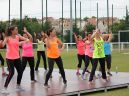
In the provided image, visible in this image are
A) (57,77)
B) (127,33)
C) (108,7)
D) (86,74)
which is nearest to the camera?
(57,77)

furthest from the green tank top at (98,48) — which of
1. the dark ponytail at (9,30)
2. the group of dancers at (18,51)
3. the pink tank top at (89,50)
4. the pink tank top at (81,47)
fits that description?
the pink tank top at (81,47)

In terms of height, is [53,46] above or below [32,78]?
above

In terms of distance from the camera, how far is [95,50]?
14.1 meters

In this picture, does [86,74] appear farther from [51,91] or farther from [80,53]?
[51,91]

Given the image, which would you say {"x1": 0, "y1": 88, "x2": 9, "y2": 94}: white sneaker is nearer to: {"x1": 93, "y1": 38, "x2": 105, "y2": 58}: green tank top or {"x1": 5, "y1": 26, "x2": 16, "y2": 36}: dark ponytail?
{"x1": 5, "y1": 26, "x2": 16, "y2": 36}: dark ponytail

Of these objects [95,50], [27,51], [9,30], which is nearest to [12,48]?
[9,30]

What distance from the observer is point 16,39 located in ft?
40.0

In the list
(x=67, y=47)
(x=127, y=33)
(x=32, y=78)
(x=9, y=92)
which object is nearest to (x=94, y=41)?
(x=32, y=78)

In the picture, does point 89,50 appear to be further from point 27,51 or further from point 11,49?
point 11,49

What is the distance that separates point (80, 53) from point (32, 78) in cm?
379

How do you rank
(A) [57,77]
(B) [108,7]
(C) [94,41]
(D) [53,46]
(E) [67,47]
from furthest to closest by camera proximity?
(B) [108,7], (E) [67,47], (A) [57,77], (C) [94,41], (D) [53,46]

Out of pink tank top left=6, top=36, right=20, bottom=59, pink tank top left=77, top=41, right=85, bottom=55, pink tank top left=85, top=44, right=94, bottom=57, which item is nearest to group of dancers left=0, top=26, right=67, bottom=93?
pink tank top left=6, top=36, right=20, bottom=59

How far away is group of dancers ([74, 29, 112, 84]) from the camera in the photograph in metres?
14.0

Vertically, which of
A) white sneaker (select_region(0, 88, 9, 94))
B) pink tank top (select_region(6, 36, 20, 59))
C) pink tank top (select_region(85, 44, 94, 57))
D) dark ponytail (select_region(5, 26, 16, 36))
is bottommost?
white sneaker (select_region(0, 88, 9, 94))
